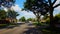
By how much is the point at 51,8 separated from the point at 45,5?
5.10 ft

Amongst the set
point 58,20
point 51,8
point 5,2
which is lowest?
point 58,20

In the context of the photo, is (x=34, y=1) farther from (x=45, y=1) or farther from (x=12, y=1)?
(x=12, y=1)

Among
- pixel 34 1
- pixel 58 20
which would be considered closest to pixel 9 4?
pixel 34 1

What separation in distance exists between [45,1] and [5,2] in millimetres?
11629

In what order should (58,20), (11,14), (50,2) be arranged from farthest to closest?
1. (11,14)
2. (58,20)
3. (50,2)

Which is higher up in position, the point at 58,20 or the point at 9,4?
the point at 9,4

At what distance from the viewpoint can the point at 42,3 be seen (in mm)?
29953

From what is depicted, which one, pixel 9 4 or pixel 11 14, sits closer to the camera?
pixel 9 4

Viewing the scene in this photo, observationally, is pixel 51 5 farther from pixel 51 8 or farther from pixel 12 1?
pixel 12 1

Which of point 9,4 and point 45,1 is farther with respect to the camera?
point 9,4

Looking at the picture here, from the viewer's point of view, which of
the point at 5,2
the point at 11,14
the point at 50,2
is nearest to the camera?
the point at 50,2

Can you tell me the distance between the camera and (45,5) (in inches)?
1159

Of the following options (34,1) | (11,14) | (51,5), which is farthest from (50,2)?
(11,14)

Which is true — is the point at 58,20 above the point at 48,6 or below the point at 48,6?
below
